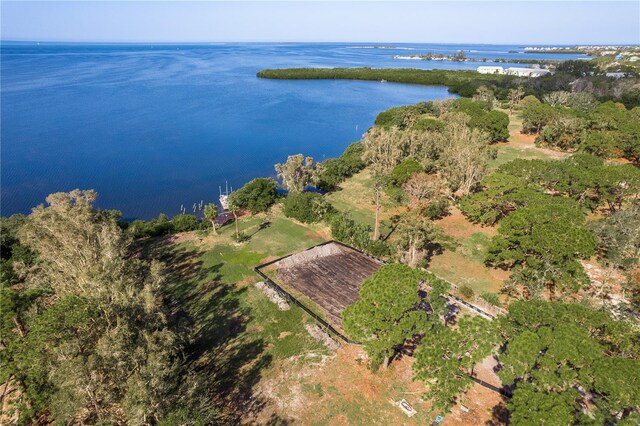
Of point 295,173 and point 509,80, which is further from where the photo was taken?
point 509,80

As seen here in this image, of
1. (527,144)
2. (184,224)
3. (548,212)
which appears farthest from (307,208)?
(527,144)

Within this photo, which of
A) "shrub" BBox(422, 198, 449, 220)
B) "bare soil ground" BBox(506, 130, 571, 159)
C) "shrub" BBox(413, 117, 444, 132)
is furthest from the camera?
"shrub" BBox(413, 117, 444, 132)

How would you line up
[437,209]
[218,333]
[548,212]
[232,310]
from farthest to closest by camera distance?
[437,209] → [548,212] → [232,310] → [218,333]

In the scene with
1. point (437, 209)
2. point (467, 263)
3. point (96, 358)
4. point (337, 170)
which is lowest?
point (467, 263)

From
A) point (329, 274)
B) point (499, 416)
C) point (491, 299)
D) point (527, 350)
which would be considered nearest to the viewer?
point (527, 350)

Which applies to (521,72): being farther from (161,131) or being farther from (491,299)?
(491,299)

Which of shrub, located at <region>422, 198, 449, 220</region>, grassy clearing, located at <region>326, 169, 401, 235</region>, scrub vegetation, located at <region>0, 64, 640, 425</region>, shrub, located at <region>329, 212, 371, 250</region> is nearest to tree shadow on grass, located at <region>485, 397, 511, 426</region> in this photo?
scrub vegetation, located at <region>0, 64, 640, 425</region>

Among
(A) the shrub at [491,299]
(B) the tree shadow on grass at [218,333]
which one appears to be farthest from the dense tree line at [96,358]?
(A) the shrub at [491,299]

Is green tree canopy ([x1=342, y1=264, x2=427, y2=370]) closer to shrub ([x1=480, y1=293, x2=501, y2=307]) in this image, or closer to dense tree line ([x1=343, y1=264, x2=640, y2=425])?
dense tree line ([x1=343, y1=264, x2=640, y2=425])
